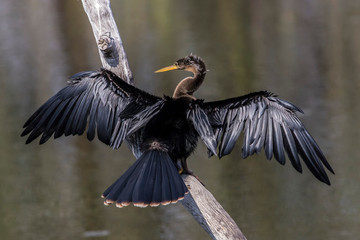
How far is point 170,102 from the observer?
3.96 meters

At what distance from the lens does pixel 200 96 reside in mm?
9516

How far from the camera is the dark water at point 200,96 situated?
22.5ft

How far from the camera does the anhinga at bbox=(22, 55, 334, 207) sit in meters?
3.80

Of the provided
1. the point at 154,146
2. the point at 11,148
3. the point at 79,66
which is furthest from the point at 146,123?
the point at 79,66

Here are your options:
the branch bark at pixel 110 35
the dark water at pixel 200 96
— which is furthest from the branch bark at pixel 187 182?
the dark water at pixel 200 96

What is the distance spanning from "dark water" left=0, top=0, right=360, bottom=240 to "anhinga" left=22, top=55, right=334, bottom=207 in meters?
2.73

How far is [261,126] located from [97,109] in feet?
3.06

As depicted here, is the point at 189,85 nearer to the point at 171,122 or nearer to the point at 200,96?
the point at 171,122

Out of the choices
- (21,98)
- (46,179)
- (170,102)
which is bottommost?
(46,179)

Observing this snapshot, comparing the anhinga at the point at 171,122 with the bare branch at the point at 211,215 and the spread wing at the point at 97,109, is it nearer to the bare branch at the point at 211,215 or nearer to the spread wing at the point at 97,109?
the spread wing at the point at 97,109

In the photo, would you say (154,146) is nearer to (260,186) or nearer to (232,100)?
(232,100)

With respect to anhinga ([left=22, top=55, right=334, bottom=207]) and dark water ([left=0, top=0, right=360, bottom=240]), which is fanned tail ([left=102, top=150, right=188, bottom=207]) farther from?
dark water ([left=0, top=0, right=360, bottom=240])

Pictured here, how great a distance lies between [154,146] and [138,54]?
27.5ft

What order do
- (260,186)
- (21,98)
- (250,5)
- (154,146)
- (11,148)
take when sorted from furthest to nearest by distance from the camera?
(250,5) < (21,98) < (11,148) < (260,186) < (154,146)
